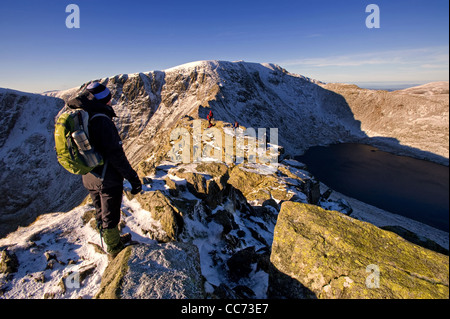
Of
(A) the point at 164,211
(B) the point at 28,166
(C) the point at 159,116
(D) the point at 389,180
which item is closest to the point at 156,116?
(C) the point at 159,116

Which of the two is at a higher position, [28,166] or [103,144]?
[103,144]

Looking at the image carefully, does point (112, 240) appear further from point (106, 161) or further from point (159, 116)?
point (159, 116)

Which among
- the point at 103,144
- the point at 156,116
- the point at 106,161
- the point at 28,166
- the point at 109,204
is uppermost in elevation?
the point at 156,116

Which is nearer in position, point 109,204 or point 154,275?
point 154,275

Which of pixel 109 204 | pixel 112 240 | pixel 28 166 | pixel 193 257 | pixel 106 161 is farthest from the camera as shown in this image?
pixel 28 166

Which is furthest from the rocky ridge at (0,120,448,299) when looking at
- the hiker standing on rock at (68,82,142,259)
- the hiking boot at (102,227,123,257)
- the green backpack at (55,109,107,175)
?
the green backpack at (55,109,107,175)

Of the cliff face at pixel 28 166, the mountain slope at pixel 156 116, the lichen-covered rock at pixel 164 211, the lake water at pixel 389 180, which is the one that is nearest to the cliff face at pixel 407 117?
the mountain slope at pixel 156 116

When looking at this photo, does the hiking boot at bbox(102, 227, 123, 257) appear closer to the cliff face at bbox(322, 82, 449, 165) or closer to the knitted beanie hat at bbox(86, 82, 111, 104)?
the knitted beanie hat at bbox(86, 82, 111, 104)
